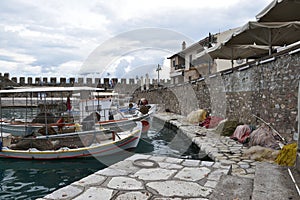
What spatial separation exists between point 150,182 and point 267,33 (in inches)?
282

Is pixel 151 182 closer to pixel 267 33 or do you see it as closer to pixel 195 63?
pixel 267 33

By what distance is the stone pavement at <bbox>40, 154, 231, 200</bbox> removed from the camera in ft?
7.23

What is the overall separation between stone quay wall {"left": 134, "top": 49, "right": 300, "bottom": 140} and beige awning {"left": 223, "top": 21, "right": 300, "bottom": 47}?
965mm

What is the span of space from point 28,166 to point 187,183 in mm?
5680

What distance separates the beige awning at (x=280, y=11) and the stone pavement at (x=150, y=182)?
4237 mm

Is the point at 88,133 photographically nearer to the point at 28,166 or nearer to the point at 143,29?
the point at 28,166

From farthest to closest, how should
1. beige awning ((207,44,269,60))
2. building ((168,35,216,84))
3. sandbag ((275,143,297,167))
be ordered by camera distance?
building ((168,35,216,84))
beige awning ((207,44,269,60))
sandbag ((275,143,297,167))

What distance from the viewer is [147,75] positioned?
28625 millimetres

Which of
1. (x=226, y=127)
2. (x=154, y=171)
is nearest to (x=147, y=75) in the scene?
(x=226, y=127)

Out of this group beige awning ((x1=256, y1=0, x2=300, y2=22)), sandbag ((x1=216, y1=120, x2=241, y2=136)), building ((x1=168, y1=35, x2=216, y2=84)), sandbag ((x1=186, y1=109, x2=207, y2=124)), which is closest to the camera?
beige awning ((x1=256, y1=0, x2=300, y2=22))

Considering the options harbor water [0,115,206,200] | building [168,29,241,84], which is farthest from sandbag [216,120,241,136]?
building [168,29,241,84]

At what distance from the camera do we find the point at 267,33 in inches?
307

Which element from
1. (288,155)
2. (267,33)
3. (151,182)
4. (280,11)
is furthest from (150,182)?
(267,33)

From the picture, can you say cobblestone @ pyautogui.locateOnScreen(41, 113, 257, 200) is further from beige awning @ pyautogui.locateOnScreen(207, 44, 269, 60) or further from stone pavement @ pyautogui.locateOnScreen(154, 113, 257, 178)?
beige awning @ pyautogui.locateOnScreen(207, 44, 269, 60)
